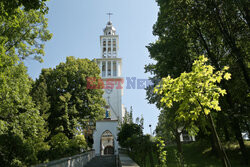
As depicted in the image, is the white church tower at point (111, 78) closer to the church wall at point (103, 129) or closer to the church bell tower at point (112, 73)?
the church bell tower at point (112, 73)

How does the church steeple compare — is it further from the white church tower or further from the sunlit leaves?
the sunlit leaves

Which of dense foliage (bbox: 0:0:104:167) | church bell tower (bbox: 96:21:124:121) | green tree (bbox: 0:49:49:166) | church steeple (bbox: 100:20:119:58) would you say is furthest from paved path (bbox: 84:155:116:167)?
church steeple (bbox: 100:20:119:58)

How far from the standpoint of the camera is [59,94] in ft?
74.4

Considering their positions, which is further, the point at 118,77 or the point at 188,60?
the point at 118,77

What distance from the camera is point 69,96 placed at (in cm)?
2197

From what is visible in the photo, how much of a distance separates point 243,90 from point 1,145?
12.9 metres

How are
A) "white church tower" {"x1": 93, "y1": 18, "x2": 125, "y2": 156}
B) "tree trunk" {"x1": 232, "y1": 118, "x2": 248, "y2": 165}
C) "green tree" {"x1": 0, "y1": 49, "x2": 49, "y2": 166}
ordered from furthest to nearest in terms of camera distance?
"white church tower" {"x1": 93, "y1": 18, "x2": 125, "y2": 156}
"tree trunk" {"x1": 232, "y1": 118, "x2": 248, "y2": 165}
"green tree" {"x1": 0, "y1": 49, "x2": 49, "y2": 166}

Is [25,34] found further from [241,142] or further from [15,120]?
[241,142]

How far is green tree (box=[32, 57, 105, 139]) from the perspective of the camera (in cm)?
2123

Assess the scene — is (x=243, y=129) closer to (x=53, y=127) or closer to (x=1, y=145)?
(x=1, y=145)

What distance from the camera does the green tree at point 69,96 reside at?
21234mm

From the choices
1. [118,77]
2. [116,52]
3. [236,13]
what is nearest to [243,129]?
[236,13]

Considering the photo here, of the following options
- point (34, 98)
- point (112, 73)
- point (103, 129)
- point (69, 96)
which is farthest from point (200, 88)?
point (112, 73)

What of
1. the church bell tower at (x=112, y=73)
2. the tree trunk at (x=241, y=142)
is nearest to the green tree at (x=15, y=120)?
the tree trunk at (x=241, y=142)
